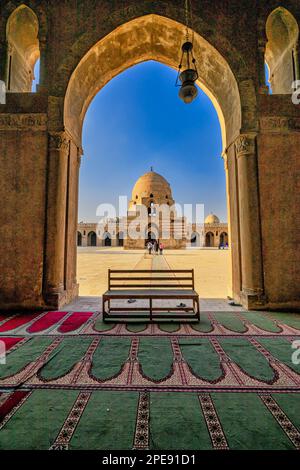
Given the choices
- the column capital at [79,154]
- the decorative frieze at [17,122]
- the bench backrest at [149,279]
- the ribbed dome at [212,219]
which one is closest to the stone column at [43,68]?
the decorative frieze at [17,122]

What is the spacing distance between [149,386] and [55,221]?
4.06 meters

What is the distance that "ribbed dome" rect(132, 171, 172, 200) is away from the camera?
39.6 meters

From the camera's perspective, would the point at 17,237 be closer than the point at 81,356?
No

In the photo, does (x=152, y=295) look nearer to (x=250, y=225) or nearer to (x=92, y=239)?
(x=250, y=225)

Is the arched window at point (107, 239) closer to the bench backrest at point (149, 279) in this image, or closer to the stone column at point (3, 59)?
the bench backrest at point (149, 279)

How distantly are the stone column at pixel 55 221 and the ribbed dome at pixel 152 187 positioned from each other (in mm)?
34447

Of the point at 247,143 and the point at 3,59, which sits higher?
the point at 3,59

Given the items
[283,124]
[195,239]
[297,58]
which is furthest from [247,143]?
[195,239]

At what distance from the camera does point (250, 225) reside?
5176 mm

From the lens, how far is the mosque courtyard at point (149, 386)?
1.71 meters

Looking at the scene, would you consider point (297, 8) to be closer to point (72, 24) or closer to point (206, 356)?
point (72, 24)

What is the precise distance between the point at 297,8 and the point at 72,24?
569 centimetres

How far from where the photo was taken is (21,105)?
5293mm
